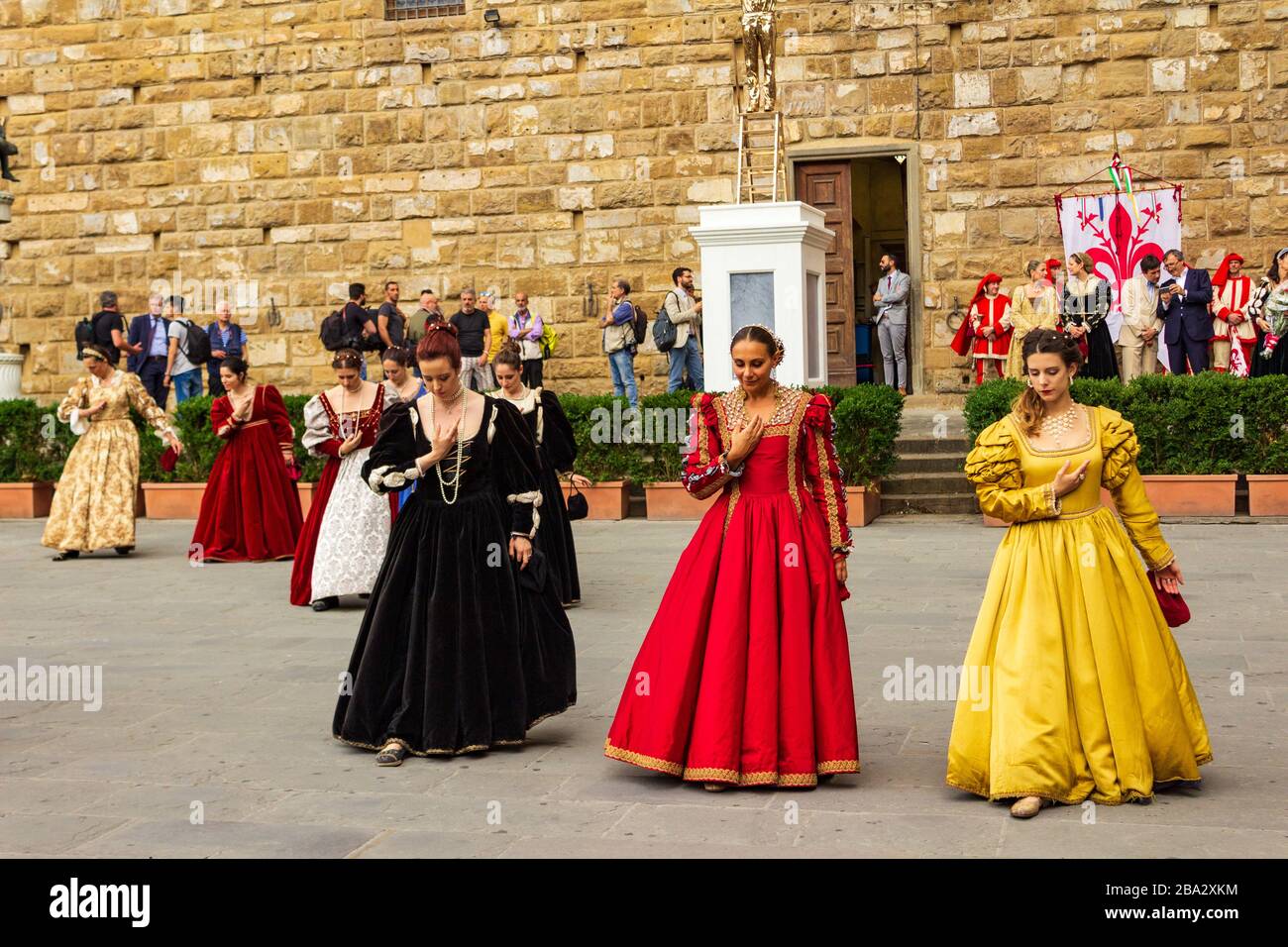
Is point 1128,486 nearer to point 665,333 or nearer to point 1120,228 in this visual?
point 665,333

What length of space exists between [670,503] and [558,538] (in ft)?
15.2

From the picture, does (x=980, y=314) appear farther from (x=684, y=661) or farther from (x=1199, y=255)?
(x=684, y=661)

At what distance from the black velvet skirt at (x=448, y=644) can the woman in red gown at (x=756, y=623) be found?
26.6 inches

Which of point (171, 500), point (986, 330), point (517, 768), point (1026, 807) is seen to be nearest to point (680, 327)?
point (986, 330)

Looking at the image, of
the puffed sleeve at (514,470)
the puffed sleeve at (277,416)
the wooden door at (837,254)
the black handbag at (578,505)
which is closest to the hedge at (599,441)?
the puffed sleeve at (277,416)

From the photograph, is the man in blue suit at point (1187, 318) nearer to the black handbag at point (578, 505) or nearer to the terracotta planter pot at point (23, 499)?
the black handbag at point (578, 505)

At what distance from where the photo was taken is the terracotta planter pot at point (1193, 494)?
42.0ft

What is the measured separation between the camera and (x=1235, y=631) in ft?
26.2

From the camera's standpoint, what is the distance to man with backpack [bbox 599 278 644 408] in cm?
1745

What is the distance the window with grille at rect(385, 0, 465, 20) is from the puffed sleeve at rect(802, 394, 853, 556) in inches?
599

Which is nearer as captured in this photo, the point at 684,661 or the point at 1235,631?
the point at 684,661

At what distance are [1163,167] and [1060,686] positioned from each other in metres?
13.9
